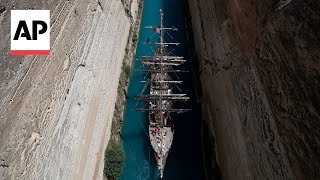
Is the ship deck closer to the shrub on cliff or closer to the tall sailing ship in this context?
the tall sailing ship

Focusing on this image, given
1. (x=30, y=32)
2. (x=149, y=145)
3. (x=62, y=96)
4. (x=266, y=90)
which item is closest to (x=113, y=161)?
(x=149, y=145)

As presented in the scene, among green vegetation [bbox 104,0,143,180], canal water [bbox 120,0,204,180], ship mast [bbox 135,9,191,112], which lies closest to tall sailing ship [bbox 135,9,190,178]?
ship mast [bbox 135,9,191,112]

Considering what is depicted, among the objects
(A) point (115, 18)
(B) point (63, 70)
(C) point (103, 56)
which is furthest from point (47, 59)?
(A) point (115, 18)

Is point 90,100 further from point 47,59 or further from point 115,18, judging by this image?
point 115,18

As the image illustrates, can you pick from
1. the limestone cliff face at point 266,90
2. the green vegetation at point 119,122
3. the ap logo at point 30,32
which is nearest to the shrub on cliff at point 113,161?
the green vegetation at point 119,122

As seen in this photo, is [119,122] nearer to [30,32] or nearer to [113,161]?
[113,161]
